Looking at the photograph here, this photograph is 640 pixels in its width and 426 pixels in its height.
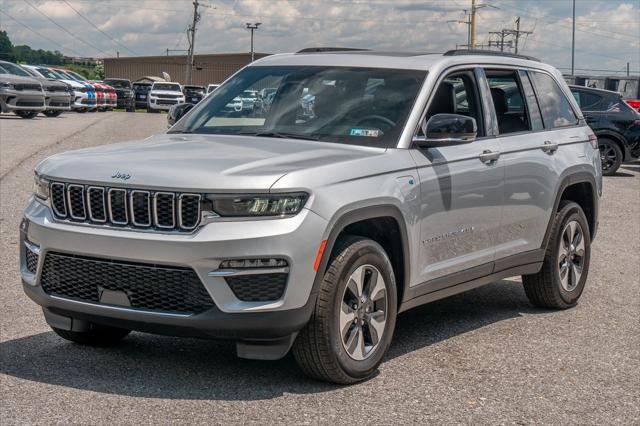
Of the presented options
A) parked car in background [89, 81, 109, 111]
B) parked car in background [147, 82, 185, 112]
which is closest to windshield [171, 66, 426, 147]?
parked car in background [89, 81, 109, 111]

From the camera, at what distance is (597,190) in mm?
8414

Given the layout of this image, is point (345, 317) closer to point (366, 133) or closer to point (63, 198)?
point (366, 133)

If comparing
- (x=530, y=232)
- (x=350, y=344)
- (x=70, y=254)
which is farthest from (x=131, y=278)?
(x=530, y=232)

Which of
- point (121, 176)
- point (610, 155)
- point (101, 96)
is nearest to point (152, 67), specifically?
point (101, 96)

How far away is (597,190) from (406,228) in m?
3.09

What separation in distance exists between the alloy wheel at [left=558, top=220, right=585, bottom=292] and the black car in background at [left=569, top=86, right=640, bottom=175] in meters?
13.5

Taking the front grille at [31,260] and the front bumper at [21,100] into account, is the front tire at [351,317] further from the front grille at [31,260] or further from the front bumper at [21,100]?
the front bumper at [21,100]

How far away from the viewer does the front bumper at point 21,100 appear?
1278 inches

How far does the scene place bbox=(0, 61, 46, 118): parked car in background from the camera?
107 feet

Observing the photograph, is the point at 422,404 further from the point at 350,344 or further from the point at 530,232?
the point at 530,232

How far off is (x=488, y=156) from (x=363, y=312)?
1690mm

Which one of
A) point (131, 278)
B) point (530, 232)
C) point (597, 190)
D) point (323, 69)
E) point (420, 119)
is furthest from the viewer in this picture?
point (597, 190)

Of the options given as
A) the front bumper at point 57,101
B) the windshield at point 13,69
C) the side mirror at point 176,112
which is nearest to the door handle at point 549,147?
the side mirror at point 176,112

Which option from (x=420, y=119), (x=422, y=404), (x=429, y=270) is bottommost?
(x=422, y=404)
